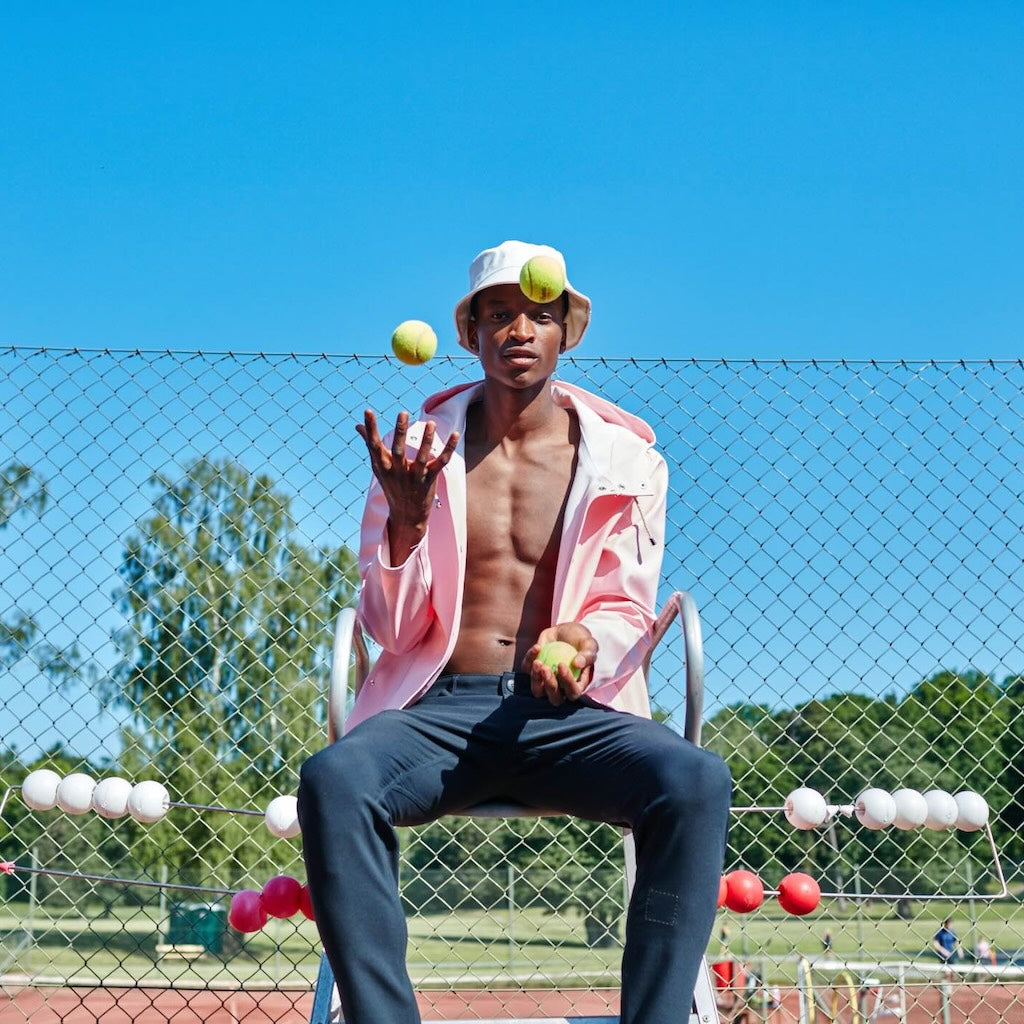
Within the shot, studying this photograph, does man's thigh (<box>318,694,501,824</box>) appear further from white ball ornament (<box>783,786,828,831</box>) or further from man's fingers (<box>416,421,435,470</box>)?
white ball ornament (<box>783,786,828,831</box>)

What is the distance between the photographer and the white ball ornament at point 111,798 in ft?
8.86

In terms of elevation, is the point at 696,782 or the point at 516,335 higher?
the point at 516,335

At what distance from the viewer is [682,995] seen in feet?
4.91

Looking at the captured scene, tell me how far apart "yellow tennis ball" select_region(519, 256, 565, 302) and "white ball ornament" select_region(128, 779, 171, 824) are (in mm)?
1481

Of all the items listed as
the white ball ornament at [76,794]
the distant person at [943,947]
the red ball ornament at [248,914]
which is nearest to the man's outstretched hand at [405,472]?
the red ball ornament at [248,914]

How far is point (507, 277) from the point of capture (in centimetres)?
216

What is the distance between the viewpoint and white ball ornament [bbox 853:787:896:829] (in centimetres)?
283

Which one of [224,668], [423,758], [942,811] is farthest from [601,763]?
[224,668]

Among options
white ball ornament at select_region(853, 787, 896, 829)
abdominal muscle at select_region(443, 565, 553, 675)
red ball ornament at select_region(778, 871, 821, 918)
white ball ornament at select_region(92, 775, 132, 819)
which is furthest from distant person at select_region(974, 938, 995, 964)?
white ball ornament at select_region(92, 775, 132, 819)

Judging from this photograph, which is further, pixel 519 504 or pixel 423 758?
pixel 519 504

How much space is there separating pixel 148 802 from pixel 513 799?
118cm

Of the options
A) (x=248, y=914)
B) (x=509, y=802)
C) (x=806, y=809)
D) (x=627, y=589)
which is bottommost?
(x=248, y=914)

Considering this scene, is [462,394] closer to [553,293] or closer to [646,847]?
[553,293]

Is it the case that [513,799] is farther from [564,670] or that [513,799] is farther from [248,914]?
[248,914]
